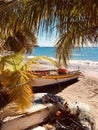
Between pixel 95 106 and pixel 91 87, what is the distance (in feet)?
12.0

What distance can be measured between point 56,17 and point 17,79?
1.63 meters

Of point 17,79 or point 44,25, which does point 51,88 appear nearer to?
point 17,79

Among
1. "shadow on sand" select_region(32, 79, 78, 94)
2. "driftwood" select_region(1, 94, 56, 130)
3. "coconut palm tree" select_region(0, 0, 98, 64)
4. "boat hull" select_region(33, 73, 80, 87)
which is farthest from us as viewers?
"shadow on sand" select_region(32, 79, 78, 94)

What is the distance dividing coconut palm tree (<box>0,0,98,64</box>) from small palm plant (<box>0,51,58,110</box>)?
0.86 m

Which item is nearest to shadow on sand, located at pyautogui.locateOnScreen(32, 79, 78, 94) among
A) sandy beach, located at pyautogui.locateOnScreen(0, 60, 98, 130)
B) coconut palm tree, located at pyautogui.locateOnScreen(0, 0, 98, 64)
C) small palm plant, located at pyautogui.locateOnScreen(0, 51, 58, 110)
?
sandy beach, located at pyautogui.locateOnScreen(0, 60, 98, 130)

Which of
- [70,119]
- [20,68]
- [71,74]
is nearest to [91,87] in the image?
[71,74]

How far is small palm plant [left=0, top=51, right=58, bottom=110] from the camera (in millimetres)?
5262

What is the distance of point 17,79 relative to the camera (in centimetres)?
531

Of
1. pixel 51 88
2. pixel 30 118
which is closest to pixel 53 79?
pixel 51 88

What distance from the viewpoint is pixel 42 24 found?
4.23 m

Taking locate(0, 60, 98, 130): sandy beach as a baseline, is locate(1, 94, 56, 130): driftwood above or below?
above

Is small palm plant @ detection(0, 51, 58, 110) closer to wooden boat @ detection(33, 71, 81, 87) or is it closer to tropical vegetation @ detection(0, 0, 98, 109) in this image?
tropical vegetation @ detection(0, 0, 98, 109)

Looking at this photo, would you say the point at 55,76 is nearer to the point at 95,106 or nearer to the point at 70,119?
the point at 95,106

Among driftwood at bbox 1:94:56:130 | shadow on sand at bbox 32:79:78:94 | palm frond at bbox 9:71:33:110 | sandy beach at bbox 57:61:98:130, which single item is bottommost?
sandy beach at bbox 57:61:98:130
